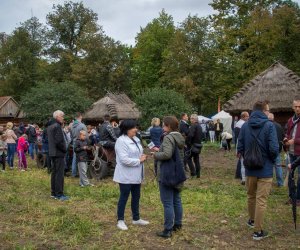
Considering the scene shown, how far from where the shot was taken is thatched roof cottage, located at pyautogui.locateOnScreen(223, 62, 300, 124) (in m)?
22.8

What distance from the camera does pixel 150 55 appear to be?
4866 cm

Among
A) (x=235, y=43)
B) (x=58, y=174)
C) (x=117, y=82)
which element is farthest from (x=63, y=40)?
(x=58, y=174)

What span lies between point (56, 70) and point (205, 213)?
4148cm

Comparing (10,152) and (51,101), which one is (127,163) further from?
(51,101)

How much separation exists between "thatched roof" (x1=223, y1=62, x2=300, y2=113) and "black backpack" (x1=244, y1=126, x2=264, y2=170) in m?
17.0

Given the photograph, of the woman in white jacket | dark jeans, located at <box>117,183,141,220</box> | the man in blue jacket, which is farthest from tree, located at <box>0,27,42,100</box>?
the man in blue jacket

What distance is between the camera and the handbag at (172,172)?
245 inches

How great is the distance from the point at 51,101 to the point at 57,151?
25.0 metres

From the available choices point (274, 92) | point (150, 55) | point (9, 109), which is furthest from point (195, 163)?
point (9, 109)

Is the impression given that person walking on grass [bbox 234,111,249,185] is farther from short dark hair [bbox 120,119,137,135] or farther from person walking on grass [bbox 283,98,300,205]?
short dark hair [bbox 120,119,137,135]

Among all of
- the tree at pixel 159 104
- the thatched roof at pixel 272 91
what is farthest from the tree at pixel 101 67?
the thatched roof at pixel 272 91

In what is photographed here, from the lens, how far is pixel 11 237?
6.46 metres

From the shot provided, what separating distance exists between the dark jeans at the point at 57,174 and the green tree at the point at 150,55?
3739 centimetres

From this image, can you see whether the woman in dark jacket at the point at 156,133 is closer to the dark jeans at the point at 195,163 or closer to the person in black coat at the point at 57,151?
the dark jeans at the point at 195,163
